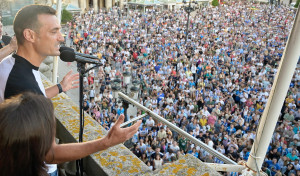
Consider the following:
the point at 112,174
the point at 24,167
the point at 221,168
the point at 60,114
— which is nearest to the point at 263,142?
the point at 221,168

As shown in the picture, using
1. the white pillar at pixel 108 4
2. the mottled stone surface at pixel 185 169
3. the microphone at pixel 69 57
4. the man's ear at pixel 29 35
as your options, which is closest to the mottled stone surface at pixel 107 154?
the mottled stone surface at pixel 185 169

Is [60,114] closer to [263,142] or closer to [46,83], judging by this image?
[46,83]

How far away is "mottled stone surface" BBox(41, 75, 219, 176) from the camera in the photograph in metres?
1.96

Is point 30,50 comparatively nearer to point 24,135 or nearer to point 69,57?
point 69,57

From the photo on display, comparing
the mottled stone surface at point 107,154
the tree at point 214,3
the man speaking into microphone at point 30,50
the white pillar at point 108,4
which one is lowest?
the white pillar at point 108,4

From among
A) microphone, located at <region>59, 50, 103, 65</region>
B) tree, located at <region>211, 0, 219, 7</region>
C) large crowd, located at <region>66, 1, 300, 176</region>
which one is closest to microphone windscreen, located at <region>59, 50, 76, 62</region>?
microphone, located at <region>59, 50, 103, 65</region>

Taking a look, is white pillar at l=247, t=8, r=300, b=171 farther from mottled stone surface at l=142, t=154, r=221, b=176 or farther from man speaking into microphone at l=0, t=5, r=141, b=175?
man speaking into microphone at l=0, t=5, r=141, b=175

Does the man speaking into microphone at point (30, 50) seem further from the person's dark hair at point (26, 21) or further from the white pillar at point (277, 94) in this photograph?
the white pillar at point (277, 94)

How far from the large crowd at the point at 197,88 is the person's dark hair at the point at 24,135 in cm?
338

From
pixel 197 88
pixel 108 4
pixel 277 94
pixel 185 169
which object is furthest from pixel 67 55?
pixel 108 4

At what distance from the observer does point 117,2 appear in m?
46.0

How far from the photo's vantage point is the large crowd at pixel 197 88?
31.3 feet

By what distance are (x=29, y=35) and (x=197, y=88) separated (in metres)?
13.1

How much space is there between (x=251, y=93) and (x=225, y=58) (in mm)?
5615
